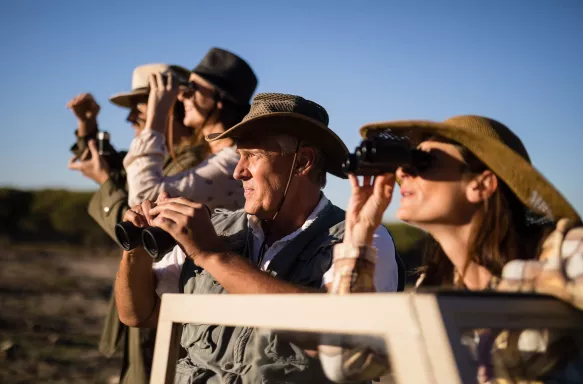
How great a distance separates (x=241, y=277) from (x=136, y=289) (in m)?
0.74

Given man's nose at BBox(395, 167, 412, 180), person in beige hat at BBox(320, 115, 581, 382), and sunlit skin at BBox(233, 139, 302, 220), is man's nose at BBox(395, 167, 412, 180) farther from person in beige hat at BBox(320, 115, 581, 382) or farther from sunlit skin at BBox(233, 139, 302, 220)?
sunlit skin at BBox(233, 139, 302, 220)

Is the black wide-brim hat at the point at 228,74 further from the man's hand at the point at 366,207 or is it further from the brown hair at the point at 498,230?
the brown hair at the point at 498,230

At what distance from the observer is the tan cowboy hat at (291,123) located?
2.69 m

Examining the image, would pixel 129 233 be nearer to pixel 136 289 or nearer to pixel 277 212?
pixel 136 289

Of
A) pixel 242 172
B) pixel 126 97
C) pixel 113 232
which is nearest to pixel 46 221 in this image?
pixel 126 97

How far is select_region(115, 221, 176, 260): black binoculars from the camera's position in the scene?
7.76 feet

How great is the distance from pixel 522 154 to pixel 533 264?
1.24 feet

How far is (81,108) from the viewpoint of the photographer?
14.2 ft

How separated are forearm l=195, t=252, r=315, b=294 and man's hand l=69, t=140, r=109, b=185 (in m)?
1.86

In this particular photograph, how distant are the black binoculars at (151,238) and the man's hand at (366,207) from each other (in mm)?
708

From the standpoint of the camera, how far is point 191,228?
2363 mm

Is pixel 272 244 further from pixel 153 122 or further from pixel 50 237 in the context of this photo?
pixel 50 237

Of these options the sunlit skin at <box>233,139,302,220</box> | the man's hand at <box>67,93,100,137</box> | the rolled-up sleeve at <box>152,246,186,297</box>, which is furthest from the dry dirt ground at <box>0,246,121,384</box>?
the sunlit skin at <box>233,139,302,220</box>

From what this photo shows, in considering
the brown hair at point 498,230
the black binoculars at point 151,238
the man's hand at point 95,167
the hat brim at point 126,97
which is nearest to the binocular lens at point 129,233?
the black binoculars at point 151,238
